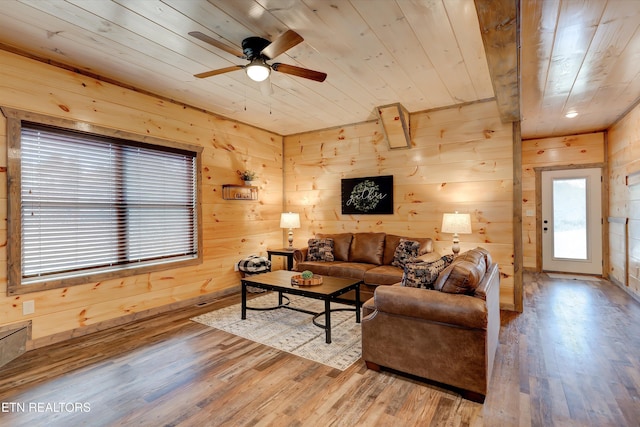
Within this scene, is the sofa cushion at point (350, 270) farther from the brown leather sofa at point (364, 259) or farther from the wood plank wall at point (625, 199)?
the wood plank wall at point (625, 199)

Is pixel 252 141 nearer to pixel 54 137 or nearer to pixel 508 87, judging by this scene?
pixel 54 137

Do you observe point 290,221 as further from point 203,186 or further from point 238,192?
point 203,186

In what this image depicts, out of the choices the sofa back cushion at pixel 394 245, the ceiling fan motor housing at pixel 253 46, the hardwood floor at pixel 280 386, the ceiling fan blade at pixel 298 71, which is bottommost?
the hardwood floor at pixel 280 386

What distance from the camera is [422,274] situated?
2.34 m

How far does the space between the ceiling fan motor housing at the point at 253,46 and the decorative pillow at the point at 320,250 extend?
2874 mm

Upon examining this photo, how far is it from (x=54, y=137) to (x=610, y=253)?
7.95 m

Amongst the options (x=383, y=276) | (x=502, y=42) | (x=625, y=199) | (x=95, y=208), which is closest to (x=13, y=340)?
(x=95, y=208)

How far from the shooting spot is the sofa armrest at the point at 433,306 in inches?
78.5

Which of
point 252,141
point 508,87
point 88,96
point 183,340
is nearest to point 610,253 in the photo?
point 508,87

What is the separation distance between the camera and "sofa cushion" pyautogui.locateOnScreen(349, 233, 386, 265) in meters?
4.50

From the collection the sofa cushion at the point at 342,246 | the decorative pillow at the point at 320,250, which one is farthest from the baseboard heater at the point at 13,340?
the sofa cushion at the point at 342,246

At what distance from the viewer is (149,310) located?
12.1ft

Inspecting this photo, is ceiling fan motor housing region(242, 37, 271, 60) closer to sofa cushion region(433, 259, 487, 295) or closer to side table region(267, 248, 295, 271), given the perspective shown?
sofa cushion region(433, 259, 487, 295)

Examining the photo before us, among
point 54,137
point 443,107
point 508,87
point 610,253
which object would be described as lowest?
point 610,253
